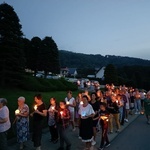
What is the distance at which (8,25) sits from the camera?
2402 centimetres

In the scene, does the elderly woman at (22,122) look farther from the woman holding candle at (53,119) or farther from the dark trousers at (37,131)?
the woman holding candle at (53,119)

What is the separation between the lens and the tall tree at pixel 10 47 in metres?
23.6

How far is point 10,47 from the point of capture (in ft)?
77.5

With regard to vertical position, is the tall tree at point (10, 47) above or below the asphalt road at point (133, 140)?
above

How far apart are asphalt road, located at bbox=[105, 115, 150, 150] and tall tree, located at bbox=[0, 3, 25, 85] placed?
13886 millimetres

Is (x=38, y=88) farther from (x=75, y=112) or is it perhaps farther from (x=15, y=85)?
(x=75, y=112)

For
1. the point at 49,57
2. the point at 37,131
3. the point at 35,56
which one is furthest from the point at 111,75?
the point at 37,131

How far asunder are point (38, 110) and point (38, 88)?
19.4 meters

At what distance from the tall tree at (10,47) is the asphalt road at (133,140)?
1389 centimetres

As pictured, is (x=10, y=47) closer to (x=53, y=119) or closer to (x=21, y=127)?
(x=53, y=119)

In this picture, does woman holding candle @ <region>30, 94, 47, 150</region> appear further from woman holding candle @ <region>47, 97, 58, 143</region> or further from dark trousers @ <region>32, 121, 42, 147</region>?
Answer: woman holding candle @ <region>47, 97, 58, 143</region>

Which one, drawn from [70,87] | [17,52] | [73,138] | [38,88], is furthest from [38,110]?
[70,87]

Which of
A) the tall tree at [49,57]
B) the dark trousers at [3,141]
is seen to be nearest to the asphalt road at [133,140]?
the dark trousers at [3,141]

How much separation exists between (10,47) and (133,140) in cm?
1624
